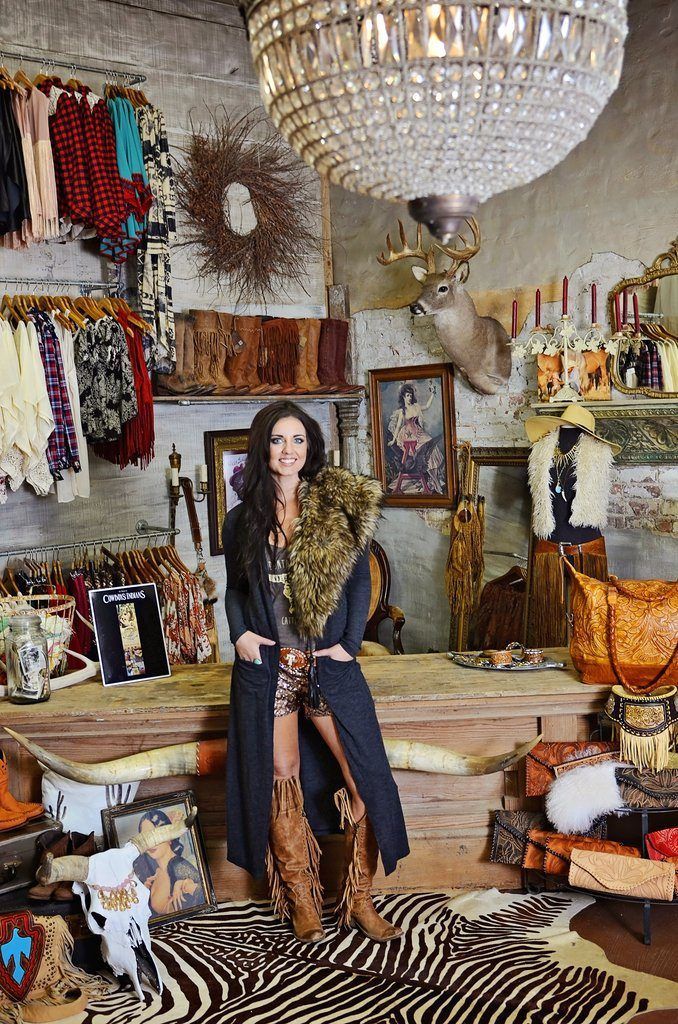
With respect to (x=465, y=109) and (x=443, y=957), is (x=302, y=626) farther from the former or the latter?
(x=465, y=109)

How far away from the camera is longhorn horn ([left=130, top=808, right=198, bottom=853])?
3297 millimetres

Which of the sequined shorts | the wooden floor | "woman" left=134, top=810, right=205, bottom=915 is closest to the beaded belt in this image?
the sequined shorts

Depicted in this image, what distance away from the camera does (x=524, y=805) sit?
365cm

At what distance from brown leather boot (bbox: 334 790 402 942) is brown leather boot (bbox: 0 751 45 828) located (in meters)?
1.02

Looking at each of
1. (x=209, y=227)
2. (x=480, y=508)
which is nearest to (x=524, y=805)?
(x=480, y=508)

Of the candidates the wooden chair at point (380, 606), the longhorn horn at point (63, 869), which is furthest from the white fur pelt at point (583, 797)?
the wooden chair at point (380, 606)

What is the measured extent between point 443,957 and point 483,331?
3.64 metres

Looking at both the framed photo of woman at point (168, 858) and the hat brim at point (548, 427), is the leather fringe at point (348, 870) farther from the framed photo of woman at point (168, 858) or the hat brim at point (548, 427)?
the hat brim at point (548, 427)

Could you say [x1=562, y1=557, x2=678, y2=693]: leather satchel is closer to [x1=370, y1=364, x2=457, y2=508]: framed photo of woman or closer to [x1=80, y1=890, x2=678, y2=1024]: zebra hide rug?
[x1=80, y1=890, x2=678, y2=1024]: zebra hide rug

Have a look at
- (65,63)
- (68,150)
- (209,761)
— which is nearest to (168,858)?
(209,761)

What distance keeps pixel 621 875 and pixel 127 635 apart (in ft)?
6.52

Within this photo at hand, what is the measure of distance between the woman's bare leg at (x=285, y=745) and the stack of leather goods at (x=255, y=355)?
2811 mm

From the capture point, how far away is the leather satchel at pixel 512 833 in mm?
3549

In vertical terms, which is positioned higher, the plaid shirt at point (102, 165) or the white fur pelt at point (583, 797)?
the plaid shirt at point (102, 165)
